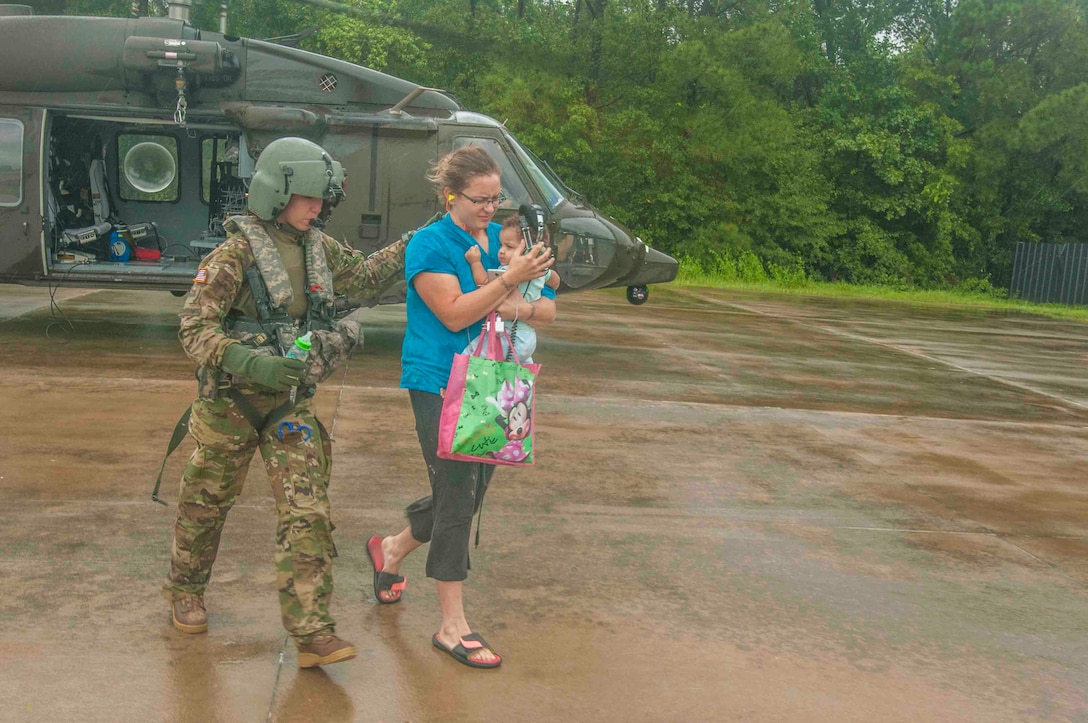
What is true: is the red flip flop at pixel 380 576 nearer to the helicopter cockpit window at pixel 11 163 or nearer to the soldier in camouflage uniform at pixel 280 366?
the soldier in camouflage uniform at pixel 280 366

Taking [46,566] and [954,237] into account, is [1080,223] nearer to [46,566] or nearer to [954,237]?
[954,237]

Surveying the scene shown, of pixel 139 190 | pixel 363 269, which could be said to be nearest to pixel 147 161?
pixel 139 190

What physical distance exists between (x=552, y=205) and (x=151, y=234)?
4577mm

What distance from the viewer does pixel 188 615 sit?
4031mm

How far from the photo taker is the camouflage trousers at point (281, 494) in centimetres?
372

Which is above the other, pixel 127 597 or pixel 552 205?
pixel 552 205

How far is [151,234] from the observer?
1243 cm

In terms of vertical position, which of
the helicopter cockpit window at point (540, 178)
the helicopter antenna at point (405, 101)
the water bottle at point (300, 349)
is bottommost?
the water bottle at point (300, 349)

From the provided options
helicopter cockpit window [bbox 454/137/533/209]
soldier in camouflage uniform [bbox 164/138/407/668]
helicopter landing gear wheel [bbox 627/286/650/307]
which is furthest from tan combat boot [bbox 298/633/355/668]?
helicopter landing gear wheel [bbox 627/286/650/307]

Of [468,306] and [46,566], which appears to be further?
[46,566]

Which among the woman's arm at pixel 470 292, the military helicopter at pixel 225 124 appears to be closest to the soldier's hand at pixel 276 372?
the woman's arm at pixel 470 292

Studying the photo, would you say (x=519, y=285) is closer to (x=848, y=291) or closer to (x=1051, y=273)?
(x=848, y=291)

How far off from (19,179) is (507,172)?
175 inches

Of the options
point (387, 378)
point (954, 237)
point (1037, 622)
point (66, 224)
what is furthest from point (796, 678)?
point (954, 237)
